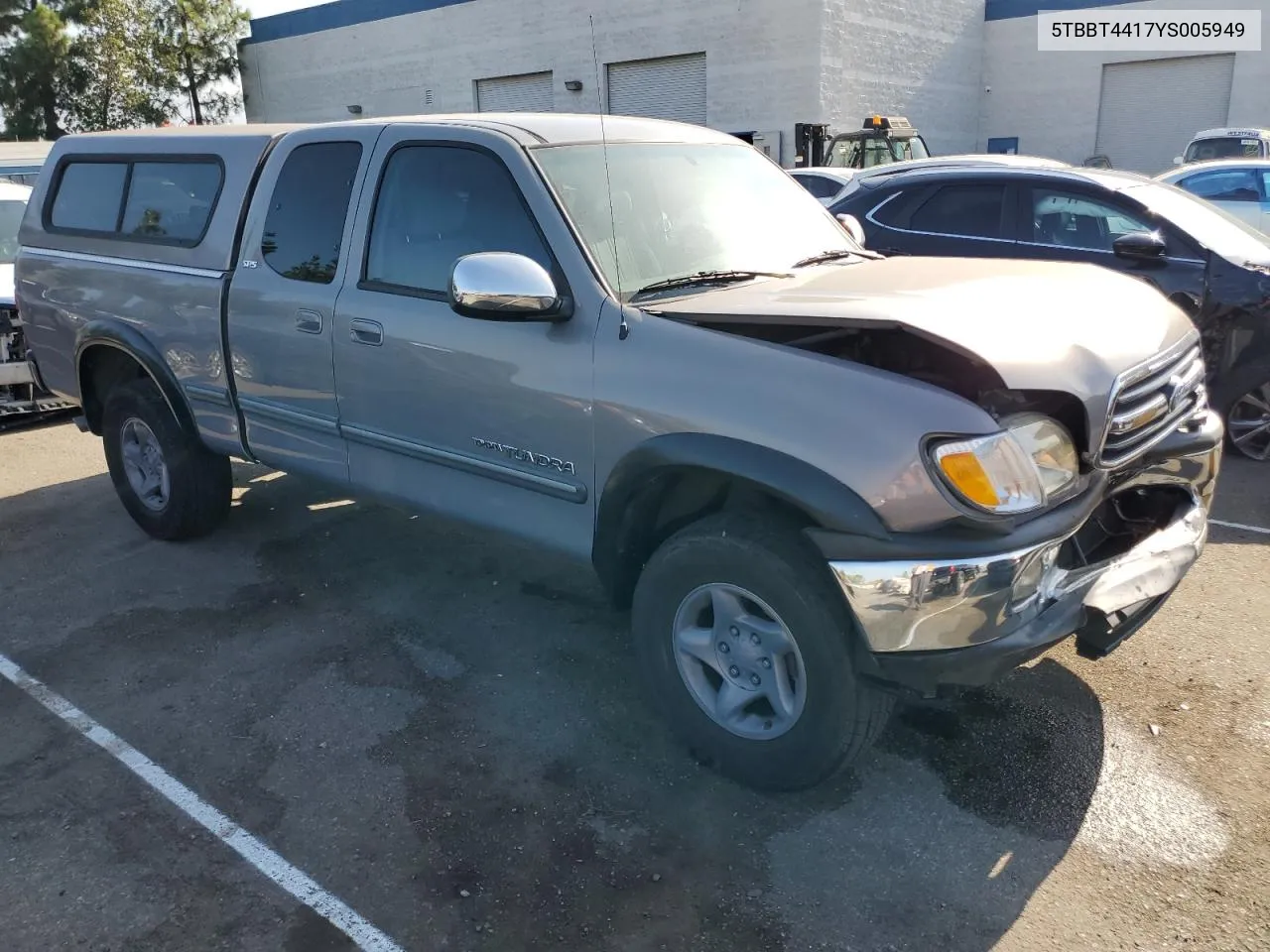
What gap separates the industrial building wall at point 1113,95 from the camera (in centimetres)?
2406

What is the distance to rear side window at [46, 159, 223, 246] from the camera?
4.61m

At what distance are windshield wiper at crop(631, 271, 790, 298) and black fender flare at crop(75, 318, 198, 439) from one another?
2.69m

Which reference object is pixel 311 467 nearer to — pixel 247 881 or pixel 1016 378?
pixel 247 881

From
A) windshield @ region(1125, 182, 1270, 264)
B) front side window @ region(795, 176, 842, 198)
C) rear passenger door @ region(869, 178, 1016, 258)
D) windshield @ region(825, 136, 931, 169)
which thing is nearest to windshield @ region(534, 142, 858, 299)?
rear passenger door @ region(869, 178, 1016, 258)

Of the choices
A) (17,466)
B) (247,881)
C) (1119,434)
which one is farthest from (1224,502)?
(17,466)

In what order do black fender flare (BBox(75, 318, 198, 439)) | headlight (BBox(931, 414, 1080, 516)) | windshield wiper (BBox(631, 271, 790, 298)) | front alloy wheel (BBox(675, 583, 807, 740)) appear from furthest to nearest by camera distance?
black fender flare (BBox(75, 318, 198, 439))
windshield wiper (BBox(631, 271, 790, 298))
front alloy wheel (BBox(675, 583, 807, 740))
headlight (BBox(931, 414, 1080, 516))

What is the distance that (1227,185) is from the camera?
401 inches

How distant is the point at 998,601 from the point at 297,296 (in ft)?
9.80

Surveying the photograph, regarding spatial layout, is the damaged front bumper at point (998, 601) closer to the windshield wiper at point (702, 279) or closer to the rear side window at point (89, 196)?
the windshield wiper at point (702, 279)

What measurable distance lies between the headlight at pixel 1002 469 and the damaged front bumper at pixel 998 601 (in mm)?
111

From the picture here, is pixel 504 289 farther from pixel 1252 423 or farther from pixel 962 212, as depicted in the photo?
pixel 1252 423

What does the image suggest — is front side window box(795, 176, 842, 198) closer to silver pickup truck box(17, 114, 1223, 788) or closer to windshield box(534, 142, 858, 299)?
silver pickup truck box(17, 114, 1223, 788)

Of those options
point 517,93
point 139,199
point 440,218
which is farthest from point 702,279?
point 517,93

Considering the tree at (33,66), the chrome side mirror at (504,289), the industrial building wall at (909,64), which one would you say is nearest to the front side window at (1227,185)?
the chrome side mirror at (504,289)
